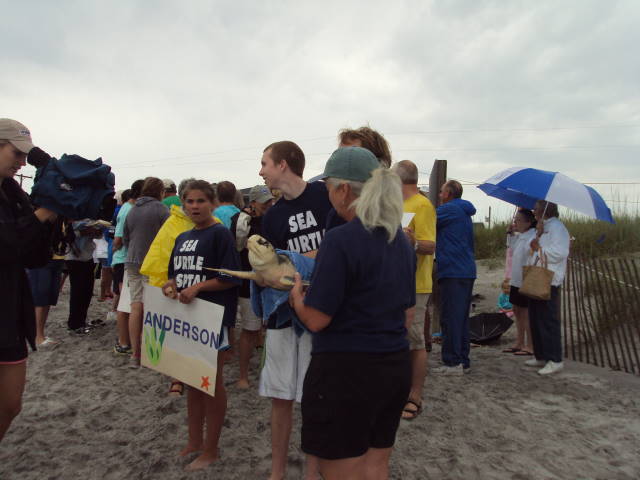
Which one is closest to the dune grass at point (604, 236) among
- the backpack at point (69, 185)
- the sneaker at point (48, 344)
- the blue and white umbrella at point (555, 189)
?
the blue and white umbrella at point (555, 189)

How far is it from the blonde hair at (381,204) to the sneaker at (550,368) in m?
4.29

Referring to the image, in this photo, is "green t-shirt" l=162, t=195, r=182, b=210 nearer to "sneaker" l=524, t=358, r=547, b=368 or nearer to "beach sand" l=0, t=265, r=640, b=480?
"beach sand" l=0, t=265, r=640, b=480

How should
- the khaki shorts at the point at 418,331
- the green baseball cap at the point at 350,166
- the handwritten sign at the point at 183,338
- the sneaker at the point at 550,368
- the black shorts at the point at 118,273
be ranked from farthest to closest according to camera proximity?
the black shorts at the point at 118,273
the sneaker at the point at 550,368
the khaki shorts at the point at 418,331
the handwritten sign at the point at 183,338
the green baseball cap at the point at 350,166

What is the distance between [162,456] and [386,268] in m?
2.22

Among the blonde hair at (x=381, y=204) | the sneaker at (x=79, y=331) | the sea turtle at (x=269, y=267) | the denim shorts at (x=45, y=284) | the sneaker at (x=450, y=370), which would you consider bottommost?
the sneaker at (x=450, y=370)

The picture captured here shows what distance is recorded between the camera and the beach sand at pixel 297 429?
9.87 feet

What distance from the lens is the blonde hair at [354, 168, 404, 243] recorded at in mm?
1686

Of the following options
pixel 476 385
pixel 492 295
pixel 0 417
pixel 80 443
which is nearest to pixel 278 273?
pixel 0 417

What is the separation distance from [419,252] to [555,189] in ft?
6.44

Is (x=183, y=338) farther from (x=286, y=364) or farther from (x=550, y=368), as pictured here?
(x=550, y=368)

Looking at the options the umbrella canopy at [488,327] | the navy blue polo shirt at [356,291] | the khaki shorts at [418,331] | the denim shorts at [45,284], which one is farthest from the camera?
the umbrella canopy at [488,327]

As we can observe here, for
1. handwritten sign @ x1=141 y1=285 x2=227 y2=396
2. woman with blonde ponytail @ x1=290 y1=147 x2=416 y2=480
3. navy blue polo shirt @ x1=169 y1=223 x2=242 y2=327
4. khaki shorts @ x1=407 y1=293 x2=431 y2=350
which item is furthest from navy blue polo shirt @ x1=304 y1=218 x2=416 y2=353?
khaki shorts @ x1=407 y1=293 x2=431 y2=350

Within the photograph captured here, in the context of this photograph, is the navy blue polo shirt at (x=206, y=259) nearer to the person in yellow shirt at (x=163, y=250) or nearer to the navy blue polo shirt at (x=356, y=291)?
the person in yellow shirt at (x=163, y=250)

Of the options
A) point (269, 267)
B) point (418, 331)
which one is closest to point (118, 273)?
point (418, 331)
